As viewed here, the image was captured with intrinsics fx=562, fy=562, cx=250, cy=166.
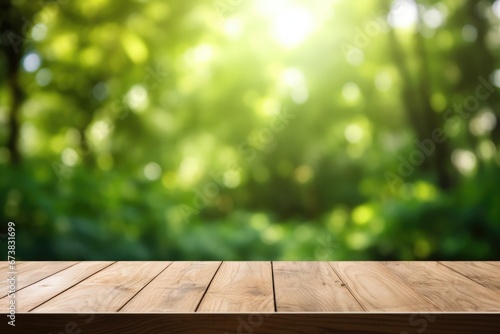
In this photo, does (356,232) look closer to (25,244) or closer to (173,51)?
(173,51)

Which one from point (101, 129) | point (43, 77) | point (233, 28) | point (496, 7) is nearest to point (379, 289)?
point (101, 129)

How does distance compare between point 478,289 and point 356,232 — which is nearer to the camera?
point 478,289

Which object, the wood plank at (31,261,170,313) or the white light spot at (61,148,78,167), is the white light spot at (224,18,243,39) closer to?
the white light spot at (61,148,78,167)

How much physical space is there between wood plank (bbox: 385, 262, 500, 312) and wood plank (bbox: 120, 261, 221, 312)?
18.6 inches

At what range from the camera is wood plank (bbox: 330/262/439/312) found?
1029 millimetres

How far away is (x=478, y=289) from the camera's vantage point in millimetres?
1216

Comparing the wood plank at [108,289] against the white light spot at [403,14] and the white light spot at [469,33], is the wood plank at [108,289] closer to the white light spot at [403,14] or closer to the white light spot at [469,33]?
the white light spot at [403,14]

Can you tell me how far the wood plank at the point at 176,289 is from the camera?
1.03 meters

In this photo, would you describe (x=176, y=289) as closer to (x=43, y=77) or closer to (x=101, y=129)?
(x=101, y=129)

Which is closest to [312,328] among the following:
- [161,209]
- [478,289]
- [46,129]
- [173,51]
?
[478,289]

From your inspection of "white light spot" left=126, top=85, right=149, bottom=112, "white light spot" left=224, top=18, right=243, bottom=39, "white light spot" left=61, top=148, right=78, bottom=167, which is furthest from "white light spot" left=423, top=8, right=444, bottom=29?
"white light spot" left=61, top=148, right=78, bottom=167

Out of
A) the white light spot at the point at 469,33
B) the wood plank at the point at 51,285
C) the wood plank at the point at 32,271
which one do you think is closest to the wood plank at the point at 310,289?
the wood plank at the point at 51,285

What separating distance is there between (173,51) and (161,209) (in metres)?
1.16

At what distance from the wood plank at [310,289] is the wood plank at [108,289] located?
311 millimetres
